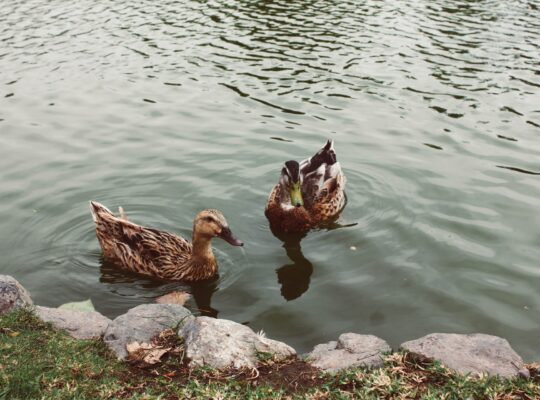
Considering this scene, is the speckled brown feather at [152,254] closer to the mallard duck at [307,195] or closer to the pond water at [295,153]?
the pond water at [295,153]

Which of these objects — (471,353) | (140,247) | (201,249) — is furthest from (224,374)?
(140,247)

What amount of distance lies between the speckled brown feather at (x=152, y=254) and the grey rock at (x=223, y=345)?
241 cm

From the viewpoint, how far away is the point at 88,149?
12.7 meters

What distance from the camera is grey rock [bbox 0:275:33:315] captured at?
6.80 meters

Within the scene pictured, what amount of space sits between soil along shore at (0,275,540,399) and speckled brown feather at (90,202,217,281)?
201cm

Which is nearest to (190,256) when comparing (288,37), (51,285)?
(51,285)

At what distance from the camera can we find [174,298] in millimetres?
8328

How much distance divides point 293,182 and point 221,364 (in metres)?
4.54

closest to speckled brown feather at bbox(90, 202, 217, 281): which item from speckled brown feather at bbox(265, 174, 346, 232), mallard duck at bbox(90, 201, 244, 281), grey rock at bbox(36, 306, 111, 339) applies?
mallard duck at bbox(90, 201, 244, 281)

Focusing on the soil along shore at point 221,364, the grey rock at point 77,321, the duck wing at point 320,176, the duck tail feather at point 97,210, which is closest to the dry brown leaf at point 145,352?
the soil along shore at point 221,364

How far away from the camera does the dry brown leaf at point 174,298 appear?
8.26 metres

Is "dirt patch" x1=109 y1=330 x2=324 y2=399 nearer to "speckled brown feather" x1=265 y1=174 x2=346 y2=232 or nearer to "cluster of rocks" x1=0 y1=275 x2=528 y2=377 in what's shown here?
"cluster of rocks" x1=0 y1=275 x2=528 y2=377

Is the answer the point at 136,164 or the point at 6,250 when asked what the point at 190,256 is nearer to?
the point at 6,250

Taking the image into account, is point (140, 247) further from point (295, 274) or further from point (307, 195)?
point (307, 195)
